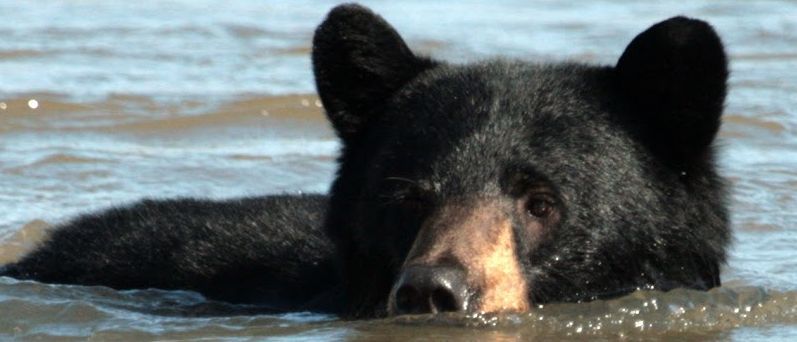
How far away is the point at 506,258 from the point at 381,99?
114cm

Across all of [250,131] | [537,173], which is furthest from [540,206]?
[250,131]

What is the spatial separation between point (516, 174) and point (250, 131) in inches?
293

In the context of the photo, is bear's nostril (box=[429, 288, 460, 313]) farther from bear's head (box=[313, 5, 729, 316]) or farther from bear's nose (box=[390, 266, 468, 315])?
bear's head (box=[313, 5, 729, 316])

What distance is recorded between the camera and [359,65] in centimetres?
754

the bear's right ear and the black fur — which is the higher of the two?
the bear's right ear

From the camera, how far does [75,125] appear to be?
14086 millimetres

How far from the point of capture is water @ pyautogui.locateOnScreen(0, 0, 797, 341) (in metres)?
7.56

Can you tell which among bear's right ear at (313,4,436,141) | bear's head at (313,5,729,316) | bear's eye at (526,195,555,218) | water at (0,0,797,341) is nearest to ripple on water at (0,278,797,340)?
water at (0,0,797,341)

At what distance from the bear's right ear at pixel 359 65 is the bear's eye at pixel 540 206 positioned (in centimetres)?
93

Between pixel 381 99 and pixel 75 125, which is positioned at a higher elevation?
pixel 381 99

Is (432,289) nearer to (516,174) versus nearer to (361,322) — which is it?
(516,174)

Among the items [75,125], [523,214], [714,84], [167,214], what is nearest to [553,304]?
[523,214]

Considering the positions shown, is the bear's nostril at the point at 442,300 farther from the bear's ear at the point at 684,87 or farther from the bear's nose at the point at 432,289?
the bear's ear at the point at 684,87

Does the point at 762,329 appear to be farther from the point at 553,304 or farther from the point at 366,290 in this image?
the point at 366,290
